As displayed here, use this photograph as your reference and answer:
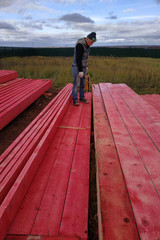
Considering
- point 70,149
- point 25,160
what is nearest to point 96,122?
point 70,149

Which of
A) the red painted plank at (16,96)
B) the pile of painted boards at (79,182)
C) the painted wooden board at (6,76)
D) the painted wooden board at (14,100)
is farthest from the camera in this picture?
the painted wooden board at (6,76)

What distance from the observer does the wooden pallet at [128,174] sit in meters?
1.26

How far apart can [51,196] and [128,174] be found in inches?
Answer: 29.6

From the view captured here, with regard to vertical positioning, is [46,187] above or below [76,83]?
below

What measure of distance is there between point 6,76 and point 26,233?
5.45 m

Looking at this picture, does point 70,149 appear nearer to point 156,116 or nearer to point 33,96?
point 156,116

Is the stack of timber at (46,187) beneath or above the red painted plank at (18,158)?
beneath

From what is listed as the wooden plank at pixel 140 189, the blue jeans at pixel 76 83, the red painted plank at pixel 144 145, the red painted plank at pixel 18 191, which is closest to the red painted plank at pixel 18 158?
the red painted plank at pixel 18 191

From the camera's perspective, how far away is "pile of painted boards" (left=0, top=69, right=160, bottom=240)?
132 cm

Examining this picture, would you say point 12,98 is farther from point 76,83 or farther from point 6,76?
point 6,76

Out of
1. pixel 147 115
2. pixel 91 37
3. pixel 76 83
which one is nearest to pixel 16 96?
pixel 76 83

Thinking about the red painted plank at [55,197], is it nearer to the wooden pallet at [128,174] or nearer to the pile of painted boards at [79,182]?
the pile of painted boards at [79,182]

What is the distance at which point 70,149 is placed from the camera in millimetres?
2402

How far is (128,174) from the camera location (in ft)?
5.57
